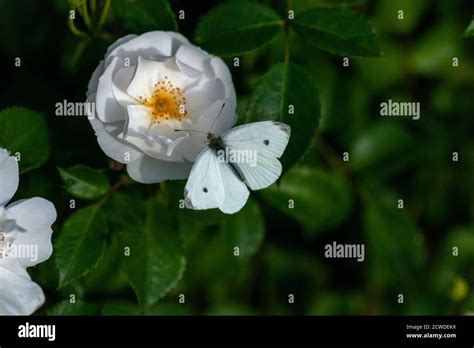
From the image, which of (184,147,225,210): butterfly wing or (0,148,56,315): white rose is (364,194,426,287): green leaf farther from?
(0,148,56,315): white rose

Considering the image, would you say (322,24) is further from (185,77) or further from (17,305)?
(17,305)

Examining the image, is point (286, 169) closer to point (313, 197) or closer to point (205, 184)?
point (205, 184)

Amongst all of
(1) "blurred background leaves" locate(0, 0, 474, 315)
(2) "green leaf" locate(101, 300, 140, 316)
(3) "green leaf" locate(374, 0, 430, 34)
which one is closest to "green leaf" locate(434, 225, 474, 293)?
(1) "blurred background leaves" locate(0, 0, 474, 315)

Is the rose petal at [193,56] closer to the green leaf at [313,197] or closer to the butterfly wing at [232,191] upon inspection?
the butterfly wing at [232,191]

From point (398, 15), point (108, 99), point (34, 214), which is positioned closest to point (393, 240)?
point (398, 15)

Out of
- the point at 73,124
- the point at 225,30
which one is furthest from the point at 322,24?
the point at 73,124
